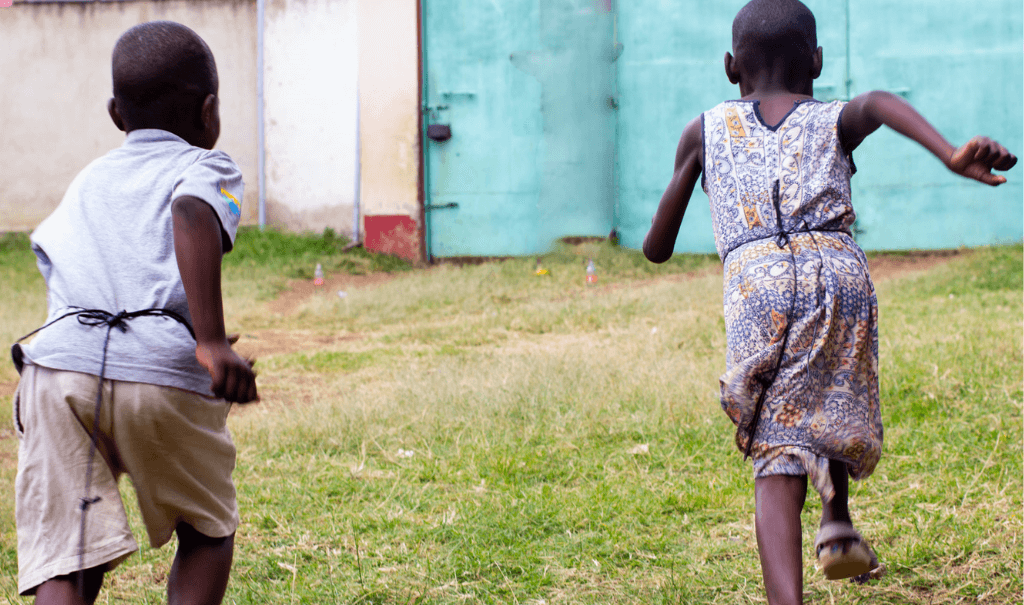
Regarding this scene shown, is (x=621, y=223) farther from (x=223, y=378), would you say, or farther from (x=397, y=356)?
(x=223, y=378)

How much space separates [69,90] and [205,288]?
12.1m

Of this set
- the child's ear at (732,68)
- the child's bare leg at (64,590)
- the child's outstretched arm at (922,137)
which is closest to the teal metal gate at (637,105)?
the child's ear at (732,68)

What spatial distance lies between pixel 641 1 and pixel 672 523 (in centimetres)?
874

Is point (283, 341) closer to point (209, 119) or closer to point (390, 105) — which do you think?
point (390, 105)

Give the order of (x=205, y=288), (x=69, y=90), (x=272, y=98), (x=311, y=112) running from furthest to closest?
(x=69, y=90)
(x=272, y=98)
(x=311, y=112)
(x=205, y=288)

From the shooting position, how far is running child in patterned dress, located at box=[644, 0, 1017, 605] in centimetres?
204

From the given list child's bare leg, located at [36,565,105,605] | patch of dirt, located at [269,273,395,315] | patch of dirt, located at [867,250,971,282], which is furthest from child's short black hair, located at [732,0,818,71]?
patch of dirt, located at [867,250,971,282]

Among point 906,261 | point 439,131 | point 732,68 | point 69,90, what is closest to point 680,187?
point 732,68

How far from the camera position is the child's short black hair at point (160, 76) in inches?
76.3

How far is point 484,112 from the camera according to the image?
11.1 meters

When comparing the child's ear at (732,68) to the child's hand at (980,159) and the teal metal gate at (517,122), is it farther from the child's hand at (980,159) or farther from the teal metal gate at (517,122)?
the teal metal gate at (517,122)

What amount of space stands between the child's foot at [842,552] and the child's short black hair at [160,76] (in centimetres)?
164

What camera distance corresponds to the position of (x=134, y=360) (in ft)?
6.00

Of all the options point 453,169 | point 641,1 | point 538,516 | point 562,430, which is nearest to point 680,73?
point 641,1
